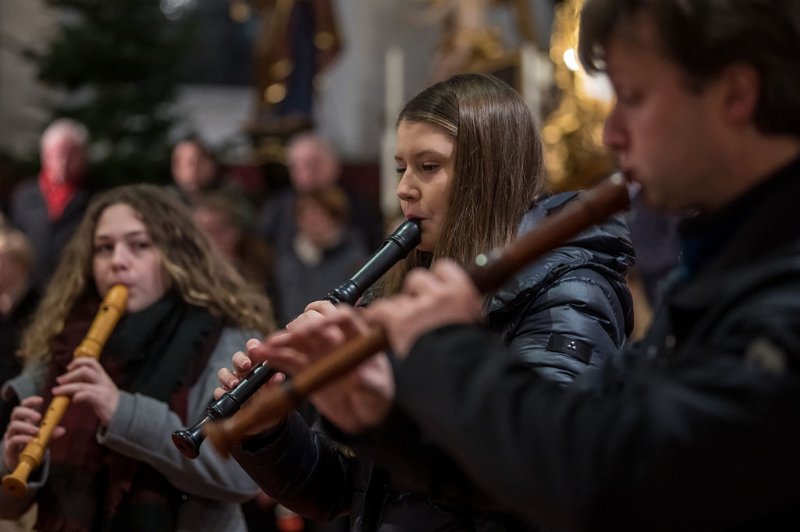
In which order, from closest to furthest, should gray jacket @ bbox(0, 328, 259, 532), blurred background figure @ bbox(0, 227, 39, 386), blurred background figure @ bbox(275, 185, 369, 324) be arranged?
1. gray jacket @ bbox(0, 328, 259, 532)
2. blurred background figure @ bbox(0, 227, 39, 386)
3. blurred background figure @ bbox(275, 185, 369, 324)

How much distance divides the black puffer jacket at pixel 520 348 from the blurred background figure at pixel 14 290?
1.84 metres

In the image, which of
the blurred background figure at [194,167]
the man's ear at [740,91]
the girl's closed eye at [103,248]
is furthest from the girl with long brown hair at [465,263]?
the blurred background figure at [194,167]

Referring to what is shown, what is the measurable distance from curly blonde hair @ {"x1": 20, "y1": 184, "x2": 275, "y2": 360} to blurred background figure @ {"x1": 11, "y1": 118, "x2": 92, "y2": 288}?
345 centimetres

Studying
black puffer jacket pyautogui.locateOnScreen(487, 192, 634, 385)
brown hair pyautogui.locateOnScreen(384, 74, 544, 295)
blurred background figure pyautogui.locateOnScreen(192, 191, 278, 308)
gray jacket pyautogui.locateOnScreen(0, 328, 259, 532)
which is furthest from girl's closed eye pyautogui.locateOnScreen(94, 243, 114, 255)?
blurred background figure pyautogui.locateOnScreen(192, 191, 278, 308)

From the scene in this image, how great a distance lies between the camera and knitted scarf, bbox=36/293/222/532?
9.95 feet

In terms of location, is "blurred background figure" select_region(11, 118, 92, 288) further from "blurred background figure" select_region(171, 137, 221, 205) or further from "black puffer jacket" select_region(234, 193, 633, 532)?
"black puffer jacket" select_region(234, 193, 633, 532)

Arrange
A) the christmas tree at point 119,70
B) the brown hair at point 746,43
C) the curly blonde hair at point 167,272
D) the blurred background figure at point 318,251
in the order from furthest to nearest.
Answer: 1. the christmas tree at point 119,70
2. the blurred background figure at point 318,251
3. the curly blonde hair at point 167,272
4. the brown hair at point 746,43

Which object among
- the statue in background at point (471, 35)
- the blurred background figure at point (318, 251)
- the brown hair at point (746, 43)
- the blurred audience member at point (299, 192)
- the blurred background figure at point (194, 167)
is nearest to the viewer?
the brown hair at point (746, 43)

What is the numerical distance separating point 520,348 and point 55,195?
5.72 meters

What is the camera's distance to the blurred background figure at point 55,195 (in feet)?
22.9

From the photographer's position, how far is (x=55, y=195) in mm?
7297

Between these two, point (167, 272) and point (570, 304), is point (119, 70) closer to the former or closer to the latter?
point (167, 272)

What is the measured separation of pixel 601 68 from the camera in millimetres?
1600

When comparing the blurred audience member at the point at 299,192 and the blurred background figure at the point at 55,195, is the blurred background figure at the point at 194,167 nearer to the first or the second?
the blurred audience member at the point at 299,192
